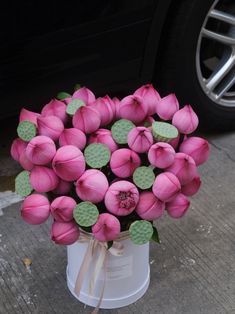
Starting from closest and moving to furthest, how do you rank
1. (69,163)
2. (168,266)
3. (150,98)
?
(69,163)
(150,98)
(168,266)

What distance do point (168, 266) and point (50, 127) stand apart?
2.82 feet

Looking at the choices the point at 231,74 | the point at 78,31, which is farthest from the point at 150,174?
the point at 231,74

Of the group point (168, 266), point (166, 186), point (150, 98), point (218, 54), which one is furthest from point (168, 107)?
point (218, 54)

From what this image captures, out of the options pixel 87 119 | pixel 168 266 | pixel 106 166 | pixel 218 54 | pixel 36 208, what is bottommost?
pixel 168 266

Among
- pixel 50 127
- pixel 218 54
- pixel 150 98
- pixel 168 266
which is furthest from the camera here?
pixel 218 54

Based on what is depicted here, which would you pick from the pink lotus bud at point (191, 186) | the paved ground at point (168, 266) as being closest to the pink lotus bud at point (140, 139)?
the pink lotus bud at point (191, 186)

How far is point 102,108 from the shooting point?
1843 millimetres

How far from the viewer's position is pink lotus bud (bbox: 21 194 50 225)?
68.9 inches

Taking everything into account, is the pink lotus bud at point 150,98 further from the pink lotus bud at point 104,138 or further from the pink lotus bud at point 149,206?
Answer: the pink lotus bud at point 149,206

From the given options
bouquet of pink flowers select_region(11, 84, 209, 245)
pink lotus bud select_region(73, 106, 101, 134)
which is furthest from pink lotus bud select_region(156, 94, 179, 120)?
pink lotus bud select_region(73, 106, 101, 134)

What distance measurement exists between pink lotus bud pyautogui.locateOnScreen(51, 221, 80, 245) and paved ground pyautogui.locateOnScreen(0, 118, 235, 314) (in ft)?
1.50

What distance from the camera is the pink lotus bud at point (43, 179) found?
5.66ft

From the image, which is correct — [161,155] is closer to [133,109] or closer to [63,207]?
[133,109]

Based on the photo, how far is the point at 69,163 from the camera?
168 cm
